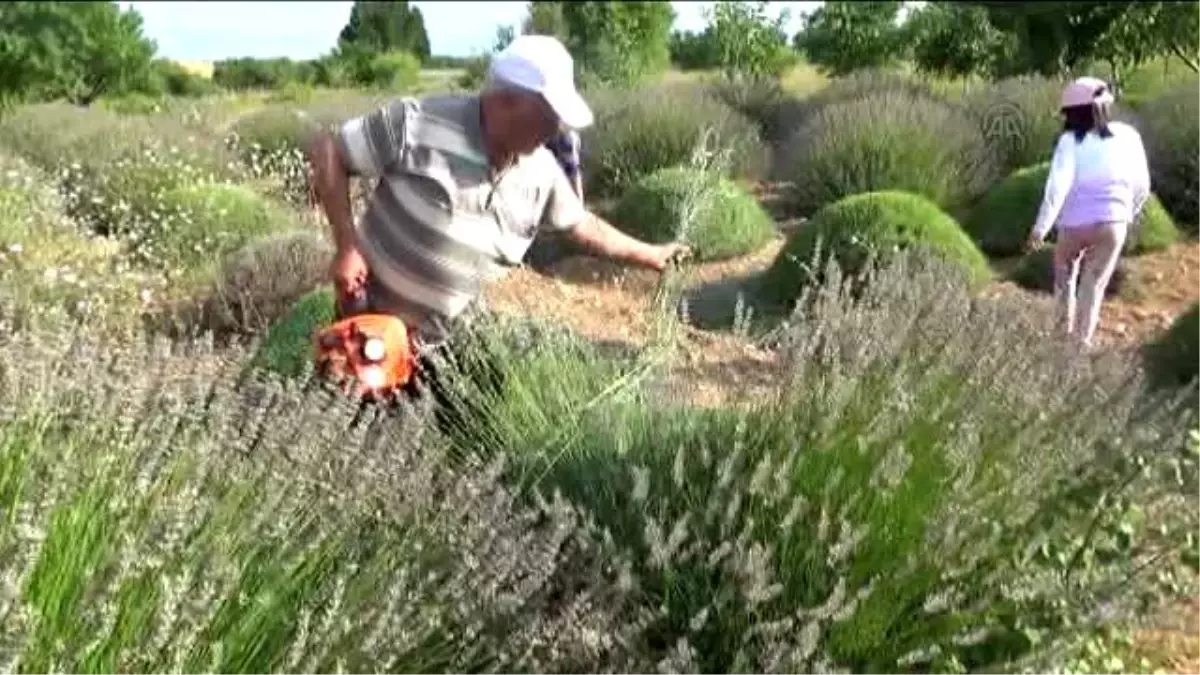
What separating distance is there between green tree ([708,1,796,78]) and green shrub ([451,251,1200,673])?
1678cm

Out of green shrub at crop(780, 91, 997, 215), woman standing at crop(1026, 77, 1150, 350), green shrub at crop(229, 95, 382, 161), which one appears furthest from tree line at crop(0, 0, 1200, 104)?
woman standing at crop(1026, 77, 1150, 350)

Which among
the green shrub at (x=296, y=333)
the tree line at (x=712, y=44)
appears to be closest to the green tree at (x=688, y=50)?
the tree line at (x=712, y=44)

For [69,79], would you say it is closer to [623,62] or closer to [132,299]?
[623,62]

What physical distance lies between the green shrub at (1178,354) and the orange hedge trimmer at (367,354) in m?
5.12

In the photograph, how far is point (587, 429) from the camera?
4316mm

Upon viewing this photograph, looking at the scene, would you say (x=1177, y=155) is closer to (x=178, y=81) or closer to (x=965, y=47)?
(x=965, y=47)

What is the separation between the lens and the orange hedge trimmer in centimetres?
423

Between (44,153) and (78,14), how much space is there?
41350 mm

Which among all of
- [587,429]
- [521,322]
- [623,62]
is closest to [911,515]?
[587,429]

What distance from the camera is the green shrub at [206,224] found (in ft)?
36.8

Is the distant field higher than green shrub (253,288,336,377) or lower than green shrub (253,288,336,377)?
lower

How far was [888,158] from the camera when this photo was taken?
14250 mm

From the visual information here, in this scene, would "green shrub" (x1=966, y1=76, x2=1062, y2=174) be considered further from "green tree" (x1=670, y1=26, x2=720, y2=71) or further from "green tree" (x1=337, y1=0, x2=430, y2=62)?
"green tree" (x1=337, y1=0, x2=430, y2=62)

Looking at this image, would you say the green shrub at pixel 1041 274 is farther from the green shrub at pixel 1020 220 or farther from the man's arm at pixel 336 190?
the man's arm at pixel 336 190
